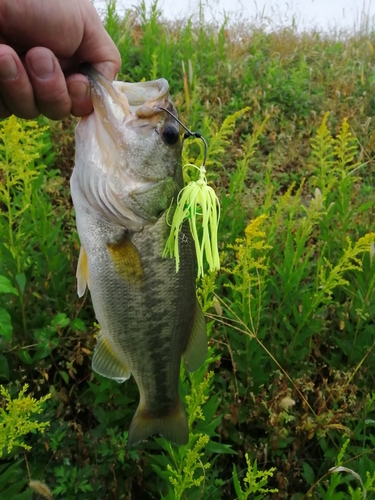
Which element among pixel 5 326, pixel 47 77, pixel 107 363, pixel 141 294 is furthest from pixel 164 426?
pixel 47 77

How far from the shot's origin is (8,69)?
1554 millimetres

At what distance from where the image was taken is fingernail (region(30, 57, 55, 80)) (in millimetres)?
1573

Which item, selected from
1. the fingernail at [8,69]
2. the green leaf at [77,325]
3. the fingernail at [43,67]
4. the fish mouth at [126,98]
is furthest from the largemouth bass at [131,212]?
the green leaf at [77,325]

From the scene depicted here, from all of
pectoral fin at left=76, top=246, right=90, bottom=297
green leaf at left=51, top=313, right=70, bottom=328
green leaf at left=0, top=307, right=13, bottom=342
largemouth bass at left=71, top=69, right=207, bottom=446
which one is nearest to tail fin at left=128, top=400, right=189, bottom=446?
largemouth bass at left=71, top=69, right=207, bottom=446

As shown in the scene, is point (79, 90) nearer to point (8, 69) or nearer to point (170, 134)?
point (8, 69)

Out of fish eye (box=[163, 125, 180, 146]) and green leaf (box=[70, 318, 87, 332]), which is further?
green leaf (box=[70, 318, 87, 332])

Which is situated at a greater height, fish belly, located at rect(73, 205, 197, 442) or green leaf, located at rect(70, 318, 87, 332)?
fish belly, located at rect(73, 205, 197, 442)

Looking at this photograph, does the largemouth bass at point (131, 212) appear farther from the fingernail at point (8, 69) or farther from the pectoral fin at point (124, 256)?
the fingernail at point (8, 69)

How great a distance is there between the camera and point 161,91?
159 cm

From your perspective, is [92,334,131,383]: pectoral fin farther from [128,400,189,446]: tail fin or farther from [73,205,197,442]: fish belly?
[128,400,189,446]: tail fin

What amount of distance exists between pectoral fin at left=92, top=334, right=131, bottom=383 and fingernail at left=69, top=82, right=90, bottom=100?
86 cm

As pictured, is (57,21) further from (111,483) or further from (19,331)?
(111,483)

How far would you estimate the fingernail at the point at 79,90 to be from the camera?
62.9 inches

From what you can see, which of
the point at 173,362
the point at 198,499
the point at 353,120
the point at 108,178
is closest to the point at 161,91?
the point at 108,178
